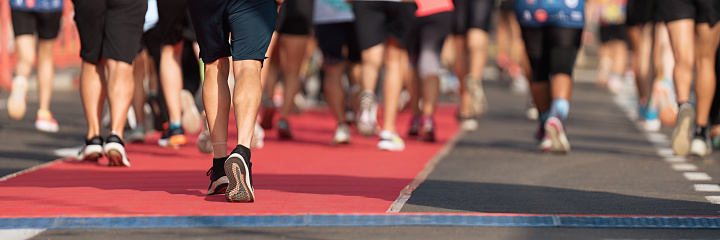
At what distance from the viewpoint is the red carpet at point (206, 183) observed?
6203 mm

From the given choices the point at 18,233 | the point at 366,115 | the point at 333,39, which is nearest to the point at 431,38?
the point at 333,39

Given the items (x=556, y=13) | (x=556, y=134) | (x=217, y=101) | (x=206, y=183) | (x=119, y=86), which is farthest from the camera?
(x=556, y=13)

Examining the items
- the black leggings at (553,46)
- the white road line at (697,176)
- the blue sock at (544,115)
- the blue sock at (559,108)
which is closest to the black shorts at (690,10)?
the black leggings at (553,46)

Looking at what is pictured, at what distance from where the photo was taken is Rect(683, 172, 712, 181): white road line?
8.02 meters

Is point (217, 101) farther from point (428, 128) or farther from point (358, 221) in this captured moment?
point (428, 128)

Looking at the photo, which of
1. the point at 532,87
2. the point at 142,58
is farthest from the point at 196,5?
the point at 532,87

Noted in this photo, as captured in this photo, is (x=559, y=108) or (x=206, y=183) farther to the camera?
(x=559, y=108)

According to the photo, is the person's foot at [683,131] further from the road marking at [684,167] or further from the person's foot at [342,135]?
the person's foot at [342,135]

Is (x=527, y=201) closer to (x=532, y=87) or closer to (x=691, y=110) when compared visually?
(x=691, y=110)

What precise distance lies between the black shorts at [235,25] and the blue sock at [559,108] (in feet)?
12.1

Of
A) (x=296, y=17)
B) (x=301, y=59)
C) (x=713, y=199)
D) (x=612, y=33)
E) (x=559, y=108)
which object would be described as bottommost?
(x=612, y=33)

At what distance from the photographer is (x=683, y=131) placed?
912 cm

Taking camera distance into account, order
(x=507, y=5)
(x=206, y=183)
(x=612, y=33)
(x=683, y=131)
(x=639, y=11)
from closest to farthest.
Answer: (x=206, y=183)
(x=683, y=131)
(x=639, y=11)
(x=507, y=5)
(x=612, y=33)

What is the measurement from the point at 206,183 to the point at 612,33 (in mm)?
15267
